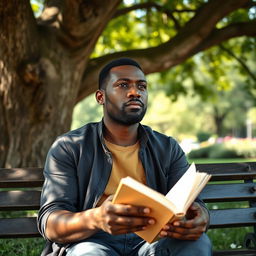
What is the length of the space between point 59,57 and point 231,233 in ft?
12.7

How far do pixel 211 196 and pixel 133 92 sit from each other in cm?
120

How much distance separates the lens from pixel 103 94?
3.46 metres

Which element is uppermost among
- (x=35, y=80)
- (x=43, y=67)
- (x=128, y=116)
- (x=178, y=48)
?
(x=178, y=48)

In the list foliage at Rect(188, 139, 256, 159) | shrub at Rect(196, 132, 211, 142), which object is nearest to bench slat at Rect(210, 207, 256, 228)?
foliage at Rect(188, 139, 256, 159)

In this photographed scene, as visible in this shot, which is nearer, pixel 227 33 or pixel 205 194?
pixel 205 194

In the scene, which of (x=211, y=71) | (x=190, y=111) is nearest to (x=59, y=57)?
(x=211, y=71)

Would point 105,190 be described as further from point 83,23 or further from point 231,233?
point 83,23

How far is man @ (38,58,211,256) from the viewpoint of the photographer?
8.76ft

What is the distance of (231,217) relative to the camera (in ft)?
12.6

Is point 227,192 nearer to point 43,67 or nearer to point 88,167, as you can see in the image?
point 88,167

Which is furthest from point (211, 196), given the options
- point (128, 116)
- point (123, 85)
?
point (123, 85)

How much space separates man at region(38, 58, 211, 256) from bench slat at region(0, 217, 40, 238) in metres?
0.59

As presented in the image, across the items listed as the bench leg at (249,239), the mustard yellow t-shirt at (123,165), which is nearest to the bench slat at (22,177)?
the mustard yellow t-shirt at (123,165)

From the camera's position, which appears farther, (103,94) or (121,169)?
(103,94)
